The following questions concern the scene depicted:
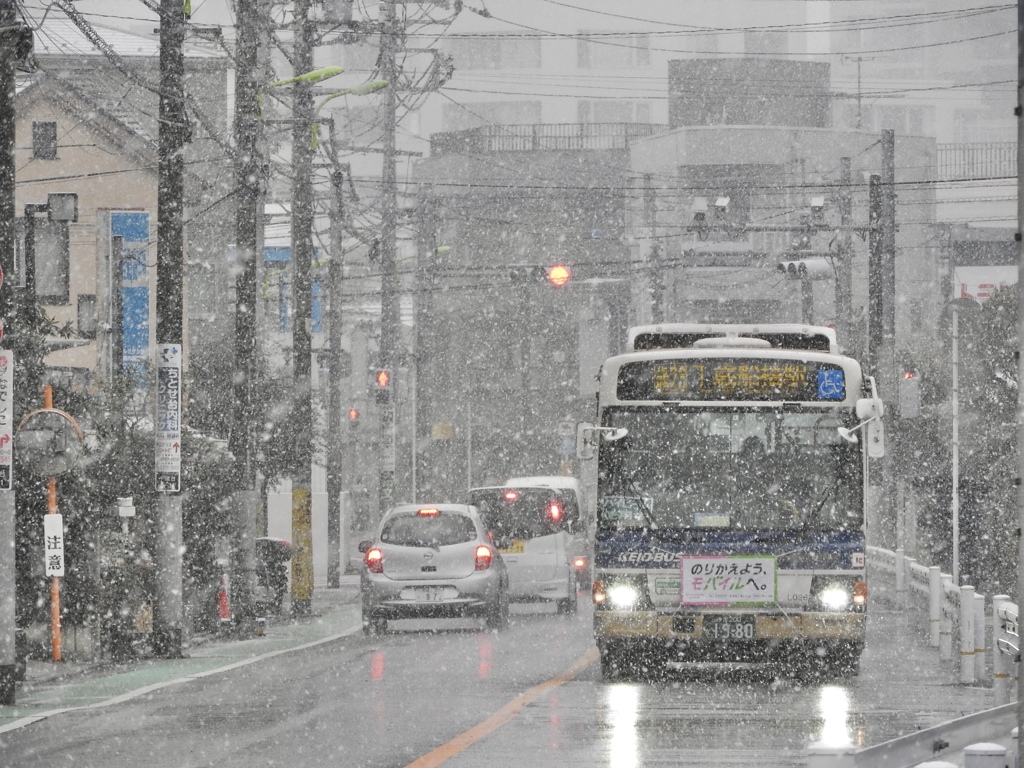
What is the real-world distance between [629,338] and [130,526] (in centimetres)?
709

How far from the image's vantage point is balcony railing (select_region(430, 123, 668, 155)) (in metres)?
75.7

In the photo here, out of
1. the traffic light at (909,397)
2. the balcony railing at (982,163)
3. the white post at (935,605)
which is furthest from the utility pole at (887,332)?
the balcony railing at (982,163)

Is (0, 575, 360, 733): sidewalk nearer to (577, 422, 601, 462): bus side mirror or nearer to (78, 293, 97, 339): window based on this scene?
(577, 422, 601, 462): bus side mirror

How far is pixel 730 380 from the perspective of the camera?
54.4ft

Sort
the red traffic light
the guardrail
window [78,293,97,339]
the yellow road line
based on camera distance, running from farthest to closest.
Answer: window [78,293,97,339] → the red traffic light → the guardrail → the yellow road line

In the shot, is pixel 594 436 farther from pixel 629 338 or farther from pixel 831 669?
pixel 831 669

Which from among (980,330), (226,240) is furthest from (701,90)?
(980,330)

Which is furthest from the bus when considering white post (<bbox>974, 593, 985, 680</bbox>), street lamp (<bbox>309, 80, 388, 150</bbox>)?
street lamp (<bbox>309, 80, 388, 150</bbox>)

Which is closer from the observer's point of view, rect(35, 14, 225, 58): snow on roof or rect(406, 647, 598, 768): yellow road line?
rect(406, 647, 598, 768): yellow road line

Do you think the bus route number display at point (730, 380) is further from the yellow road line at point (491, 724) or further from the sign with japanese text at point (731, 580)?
the yellow road line at point (491, 724)

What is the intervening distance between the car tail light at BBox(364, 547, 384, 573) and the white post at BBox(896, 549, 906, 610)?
30.0ft

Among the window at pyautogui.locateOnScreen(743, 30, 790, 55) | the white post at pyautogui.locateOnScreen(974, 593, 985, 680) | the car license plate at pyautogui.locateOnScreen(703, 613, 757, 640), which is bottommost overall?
the white post at pyautogui.locateOnScreen(974, 593, 985, 680)

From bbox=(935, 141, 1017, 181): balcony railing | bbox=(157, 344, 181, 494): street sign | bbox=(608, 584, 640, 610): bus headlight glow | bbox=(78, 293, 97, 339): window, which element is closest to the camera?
bbox=(608, 584, 640, 610): bus headlight glow

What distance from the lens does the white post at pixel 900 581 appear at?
94.0ft
